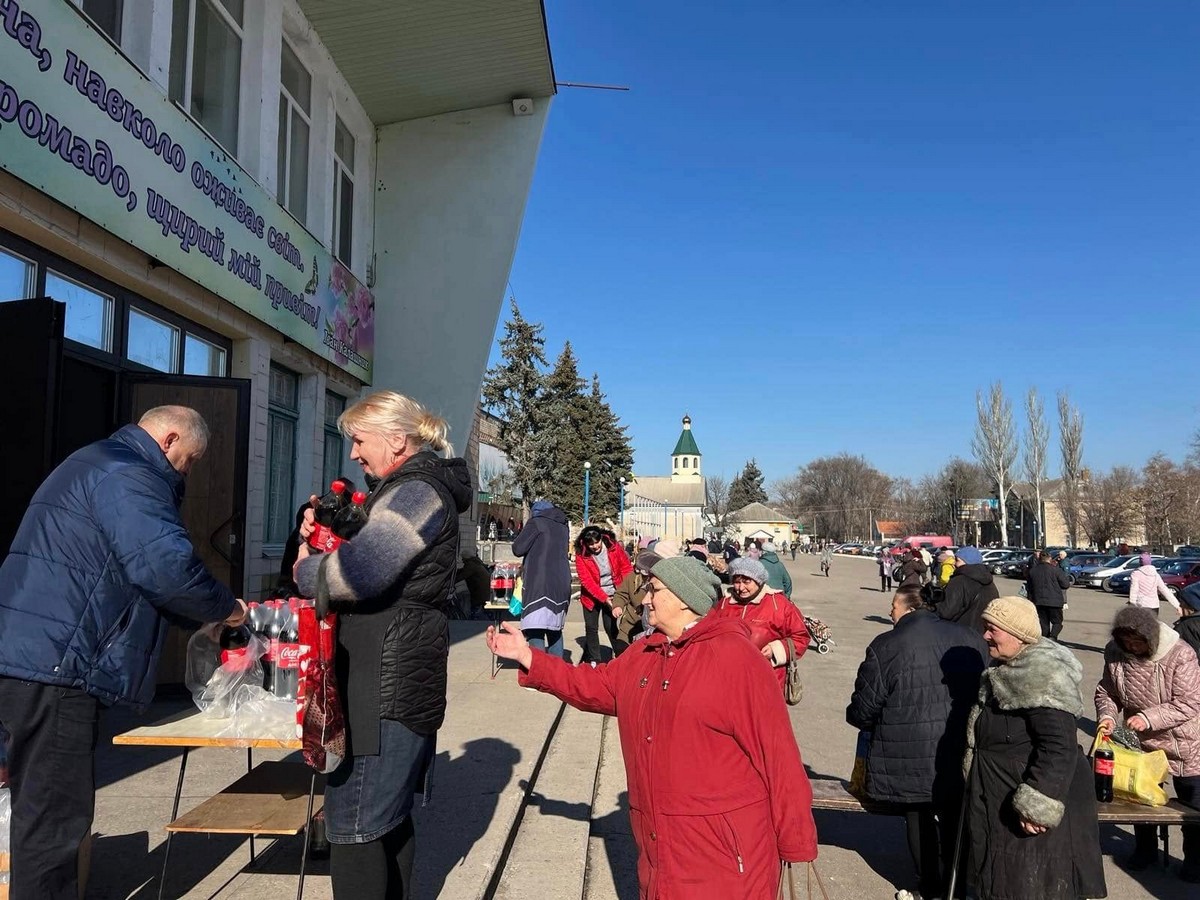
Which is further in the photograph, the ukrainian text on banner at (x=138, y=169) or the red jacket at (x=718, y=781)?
the ukrainian text on banner at (x=138, y=169)

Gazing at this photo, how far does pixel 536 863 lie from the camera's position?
4.34 meters

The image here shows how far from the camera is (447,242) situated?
1254cm

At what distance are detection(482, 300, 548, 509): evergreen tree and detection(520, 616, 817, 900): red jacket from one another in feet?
123

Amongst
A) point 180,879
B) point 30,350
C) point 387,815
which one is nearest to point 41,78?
point 30,350

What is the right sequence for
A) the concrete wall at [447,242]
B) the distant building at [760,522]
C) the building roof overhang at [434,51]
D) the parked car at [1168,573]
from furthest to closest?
the distant building at [760,522]
the parked car at [1168,573]
the concrete wall at [447,242]
the building roof overhang at [434,51]

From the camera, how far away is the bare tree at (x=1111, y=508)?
A: 5700cm

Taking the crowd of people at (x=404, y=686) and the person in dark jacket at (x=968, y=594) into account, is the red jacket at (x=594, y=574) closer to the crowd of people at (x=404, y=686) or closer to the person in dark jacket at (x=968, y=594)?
the person in dark jacket at (x=968, y=594)

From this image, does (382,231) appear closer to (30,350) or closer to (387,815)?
(30,350)

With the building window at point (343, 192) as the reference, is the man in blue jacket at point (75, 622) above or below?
below

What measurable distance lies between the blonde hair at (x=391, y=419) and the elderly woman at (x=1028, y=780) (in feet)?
8.30

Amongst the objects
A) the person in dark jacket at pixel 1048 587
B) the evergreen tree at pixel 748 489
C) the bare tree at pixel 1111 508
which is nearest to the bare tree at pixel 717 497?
the evergreen tree at pixel 748 489

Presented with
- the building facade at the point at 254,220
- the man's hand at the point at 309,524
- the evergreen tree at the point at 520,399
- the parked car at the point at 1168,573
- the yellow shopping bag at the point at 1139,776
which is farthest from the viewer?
the evergreen tree at the point at 520,399

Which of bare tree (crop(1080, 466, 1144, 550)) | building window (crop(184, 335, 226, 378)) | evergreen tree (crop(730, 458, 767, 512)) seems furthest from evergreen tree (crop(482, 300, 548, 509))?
evergreen tree (crop(730, 458, 767, 512))

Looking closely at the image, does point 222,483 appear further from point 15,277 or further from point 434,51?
point 434,51
